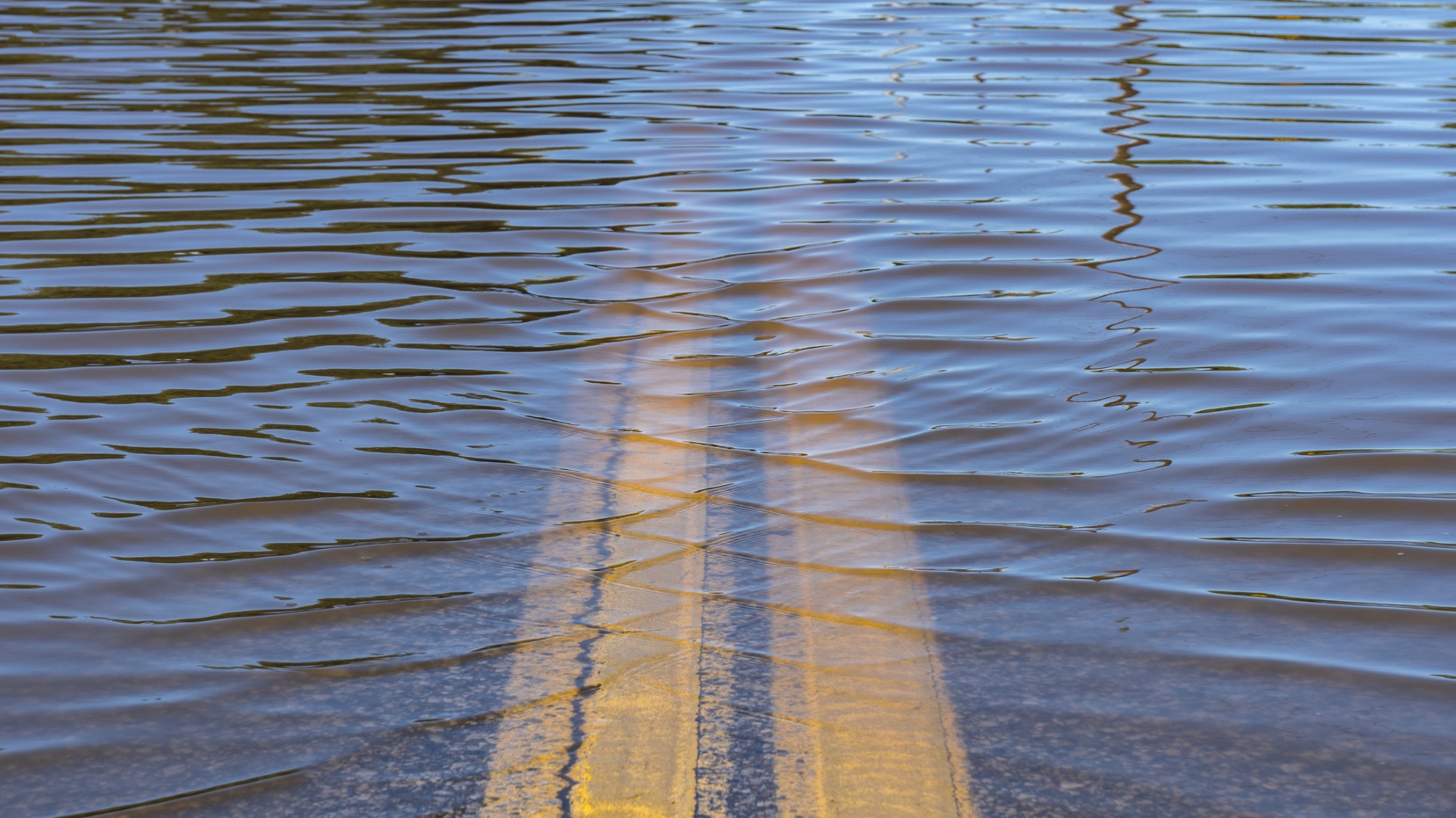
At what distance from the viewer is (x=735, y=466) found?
311cm

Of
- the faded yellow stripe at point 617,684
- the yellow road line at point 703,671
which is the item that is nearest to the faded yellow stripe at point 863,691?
the yellow road line at point 703,671

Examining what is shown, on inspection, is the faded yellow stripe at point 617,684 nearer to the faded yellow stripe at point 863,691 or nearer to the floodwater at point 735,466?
the floodwater at point 735,466

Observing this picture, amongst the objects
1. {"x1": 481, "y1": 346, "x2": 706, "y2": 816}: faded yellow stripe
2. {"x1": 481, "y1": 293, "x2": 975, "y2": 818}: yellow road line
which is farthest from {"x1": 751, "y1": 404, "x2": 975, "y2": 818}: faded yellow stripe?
{"x1": 481, "y1": 346, "x2": 706, "y2": 816}: faded yellow stripe

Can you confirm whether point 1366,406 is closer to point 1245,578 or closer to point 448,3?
point 1245,578

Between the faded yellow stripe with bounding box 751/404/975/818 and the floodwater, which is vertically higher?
the floodwater

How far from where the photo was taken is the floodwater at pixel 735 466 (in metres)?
2.04

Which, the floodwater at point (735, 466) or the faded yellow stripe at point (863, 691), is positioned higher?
the floodwater at point (735, 466)

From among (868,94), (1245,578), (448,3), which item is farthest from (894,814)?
(448,3)

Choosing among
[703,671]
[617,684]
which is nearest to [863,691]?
[703,671]

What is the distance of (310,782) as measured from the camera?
196cm

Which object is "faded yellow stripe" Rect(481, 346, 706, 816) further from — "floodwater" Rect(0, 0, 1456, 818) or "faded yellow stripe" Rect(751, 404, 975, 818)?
"faded yellow stripe" Rect(751, 404, 975, 818)

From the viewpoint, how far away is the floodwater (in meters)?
2.04

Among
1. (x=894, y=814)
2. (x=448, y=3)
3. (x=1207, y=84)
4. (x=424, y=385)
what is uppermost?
(x=448, y=3)

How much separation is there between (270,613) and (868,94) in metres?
5.70
